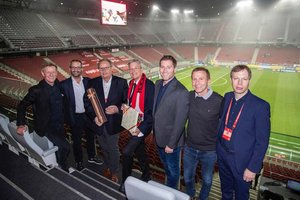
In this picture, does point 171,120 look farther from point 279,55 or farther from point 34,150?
point 279,55

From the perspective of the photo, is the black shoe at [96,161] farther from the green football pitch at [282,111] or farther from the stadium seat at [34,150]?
the green football pitch at [282,111]

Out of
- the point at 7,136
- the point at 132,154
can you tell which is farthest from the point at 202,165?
the point at 7,136

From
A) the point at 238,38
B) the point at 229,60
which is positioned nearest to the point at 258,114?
the point at 229,60

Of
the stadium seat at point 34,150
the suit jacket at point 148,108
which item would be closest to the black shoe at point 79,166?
the stadium seat at point 34,150

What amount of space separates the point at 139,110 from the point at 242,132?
1.88 meters

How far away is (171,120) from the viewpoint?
3557 millimetres

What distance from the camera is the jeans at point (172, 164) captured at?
372 cm

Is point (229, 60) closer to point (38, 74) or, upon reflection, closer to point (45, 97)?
point (38, 74)

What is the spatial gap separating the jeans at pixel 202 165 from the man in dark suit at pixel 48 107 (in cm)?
259

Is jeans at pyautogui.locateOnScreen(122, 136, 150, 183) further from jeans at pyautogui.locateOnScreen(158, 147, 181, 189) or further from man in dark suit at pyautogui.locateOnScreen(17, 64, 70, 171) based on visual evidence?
man in dark suit at pyautogui.locateOnScreen(17, 64, 70, 171)

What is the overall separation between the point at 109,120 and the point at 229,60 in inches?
1682

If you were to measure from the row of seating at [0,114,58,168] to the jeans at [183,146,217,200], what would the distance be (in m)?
2.51

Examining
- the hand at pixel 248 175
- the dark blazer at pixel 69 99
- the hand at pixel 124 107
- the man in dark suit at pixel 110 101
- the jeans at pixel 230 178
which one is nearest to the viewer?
the hand at pixel 248 175

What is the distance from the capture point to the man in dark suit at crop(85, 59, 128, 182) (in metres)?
4.22
